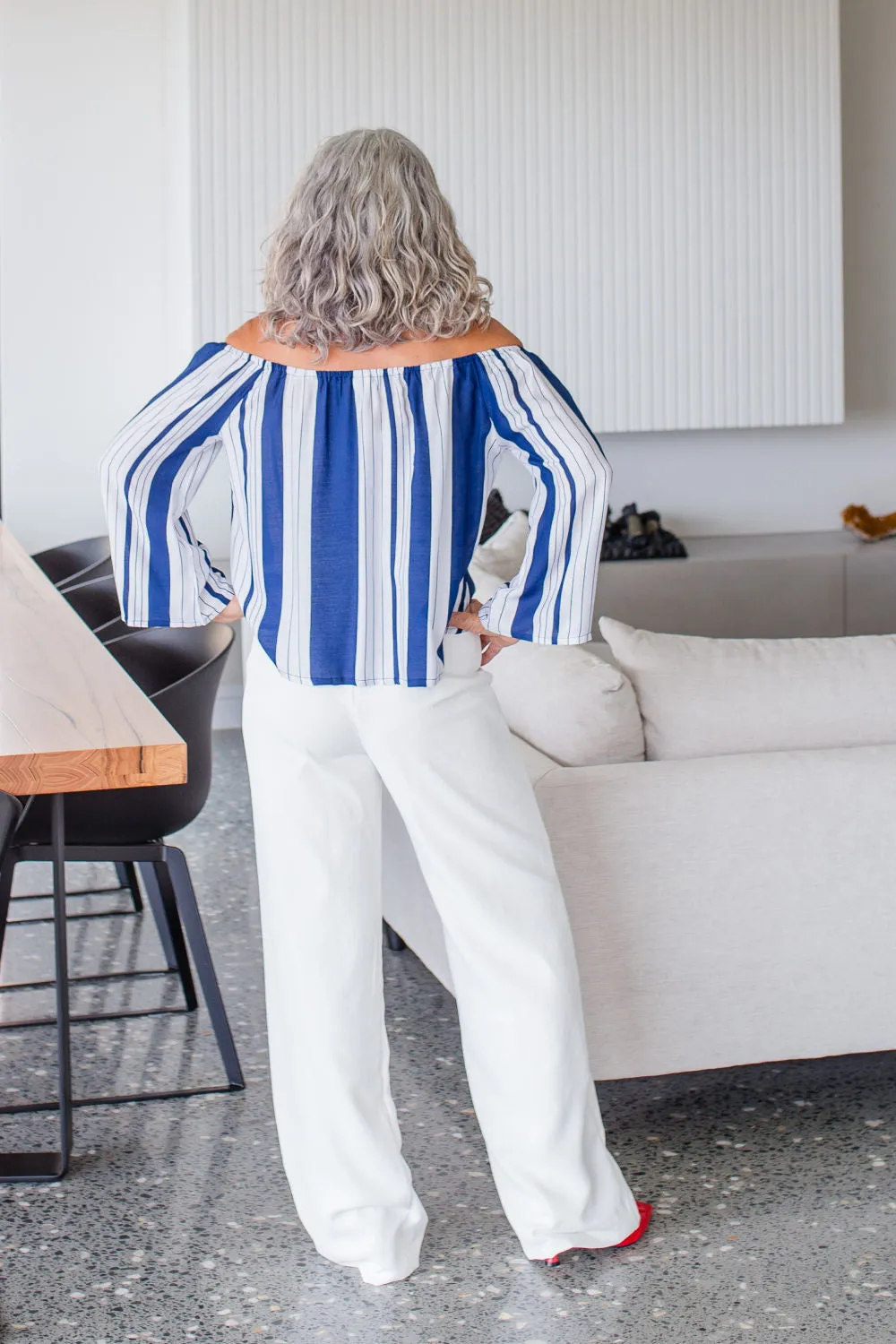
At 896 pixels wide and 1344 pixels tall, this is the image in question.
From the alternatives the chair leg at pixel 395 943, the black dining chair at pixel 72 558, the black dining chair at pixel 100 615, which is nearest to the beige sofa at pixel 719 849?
the chair leg at pixel 395 943

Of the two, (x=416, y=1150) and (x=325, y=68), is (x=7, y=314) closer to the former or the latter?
(x=325, y=68)

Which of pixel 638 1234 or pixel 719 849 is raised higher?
pixel 719 849

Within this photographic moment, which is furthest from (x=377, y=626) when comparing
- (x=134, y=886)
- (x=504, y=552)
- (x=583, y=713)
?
(x=134, y=886)

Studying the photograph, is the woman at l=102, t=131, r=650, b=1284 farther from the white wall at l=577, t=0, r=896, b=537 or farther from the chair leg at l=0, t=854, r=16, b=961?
the white wall at l=577, t=0, r=896, b=537

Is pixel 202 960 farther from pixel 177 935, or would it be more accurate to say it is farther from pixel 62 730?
pixel 62 730

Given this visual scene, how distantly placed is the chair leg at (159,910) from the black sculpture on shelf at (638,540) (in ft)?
8.83

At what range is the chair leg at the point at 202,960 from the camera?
8.14ft

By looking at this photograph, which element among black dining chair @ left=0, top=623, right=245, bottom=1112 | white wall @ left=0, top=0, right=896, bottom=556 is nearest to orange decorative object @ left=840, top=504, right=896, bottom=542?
white wall @ left=0, top=0, right=896, bottom=556

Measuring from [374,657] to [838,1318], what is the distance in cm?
103

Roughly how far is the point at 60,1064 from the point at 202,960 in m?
0.35

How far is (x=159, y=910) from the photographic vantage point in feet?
9.73

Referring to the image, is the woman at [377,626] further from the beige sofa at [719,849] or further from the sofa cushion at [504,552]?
the sofa cushion at [504,552]

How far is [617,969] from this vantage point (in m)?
2.23

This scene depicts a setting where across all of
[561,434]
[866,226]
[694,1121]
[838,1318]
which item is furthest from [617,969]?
[866,226]
